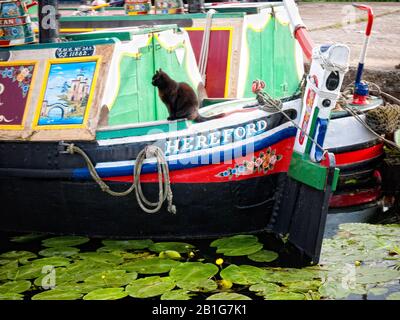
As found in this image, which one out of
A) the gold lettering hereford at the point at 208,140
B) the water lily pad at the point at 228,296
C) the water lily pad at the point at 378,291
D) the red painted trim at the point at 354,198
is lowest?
the red painted trim at the point at 354,198

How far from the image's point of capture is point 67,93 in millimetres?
7117

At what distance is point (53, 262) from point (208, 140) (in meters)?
1.75

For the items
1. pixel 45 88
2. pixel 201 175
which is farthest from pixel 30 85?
pixel 201 175

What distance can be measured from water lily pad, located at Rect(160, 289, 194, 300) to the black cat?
1.73 meters

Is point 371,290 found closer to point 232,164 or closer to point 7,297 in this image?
point 232,164

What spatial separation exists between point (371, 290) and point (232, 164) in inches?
67.2

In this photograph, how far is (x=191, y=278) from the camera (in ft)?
20.6

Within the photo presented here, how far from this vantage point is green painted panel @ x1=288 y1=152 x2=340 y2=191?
661 centimetres

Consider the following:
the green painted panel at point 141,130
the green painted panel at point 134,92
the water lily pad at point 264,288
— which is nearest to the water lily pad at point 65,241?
the green painted panel at point 141,130

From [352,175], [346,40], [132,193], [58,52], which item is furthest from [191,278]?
[346,40]

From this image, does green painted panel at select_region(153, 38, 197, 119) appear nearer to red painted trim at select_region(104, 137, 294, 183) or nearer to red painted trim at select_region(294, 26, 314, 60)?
red painted trim at select_region(104, 137, 294, 183)

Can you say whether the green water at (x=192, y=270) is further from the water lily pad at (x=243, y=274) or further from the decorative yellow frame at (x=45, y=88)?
the decorative yellow frame at (x=45, y=88)

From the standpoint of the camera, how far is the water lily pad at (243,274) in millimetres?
6250

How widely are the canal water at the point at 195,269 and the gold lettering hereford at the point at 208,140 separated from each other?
906mm
